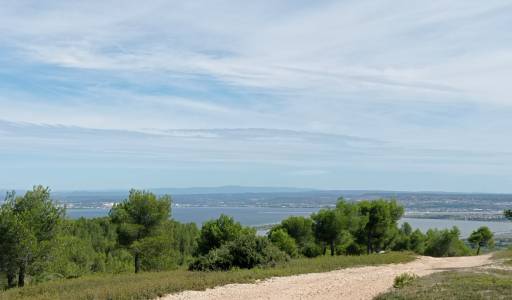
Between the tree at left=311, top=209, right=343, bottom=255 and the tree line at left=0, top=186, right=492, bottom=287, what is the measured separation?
9 cm

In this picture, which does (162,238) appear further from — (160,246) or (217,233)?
(217,233)

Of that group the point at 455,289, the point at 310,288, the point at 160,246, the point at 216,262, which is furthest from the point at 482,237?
the point at 310,288

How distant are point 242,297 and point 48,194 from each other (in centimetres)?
2127

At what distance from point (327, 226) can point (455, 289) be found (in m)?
29.4

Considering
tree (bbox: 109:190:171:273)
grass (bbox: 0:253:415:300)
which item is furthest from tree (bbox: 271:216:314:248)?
grass (bbox: 0:253:415:300)

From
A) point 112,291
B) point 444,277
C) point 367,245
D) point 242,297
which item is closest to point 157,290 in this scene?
point 112,291

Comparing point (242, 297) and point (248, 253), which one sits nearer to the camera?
point (242, 297)

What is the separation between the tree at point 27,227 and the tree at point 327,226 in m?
24.2

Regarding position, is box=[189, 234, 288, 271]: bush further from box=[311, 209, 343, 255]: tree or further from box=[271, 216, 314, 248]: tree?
box=[271, 216, 314, 248]: tree

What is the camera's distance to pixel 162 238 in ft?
121

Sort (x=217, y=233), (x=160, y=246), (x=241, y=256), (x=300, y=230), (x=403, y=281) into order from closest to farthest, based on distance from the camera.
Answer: (x=403, y=281) → (x=241, y=256) → (x=160, y=246) → (x=217, y=233) → (x=300, y=230)

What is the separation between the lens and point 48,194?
117ft

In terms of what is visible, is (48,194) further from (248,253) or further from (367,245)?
(367,245)

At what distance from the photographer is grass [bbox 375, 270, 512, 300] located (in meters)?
17.7
